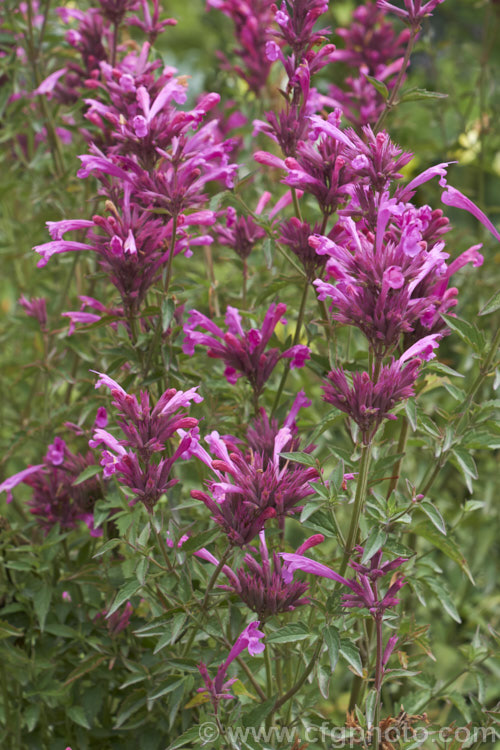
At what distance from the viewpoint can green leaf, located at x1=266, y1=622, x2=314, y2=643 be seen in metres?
1.31

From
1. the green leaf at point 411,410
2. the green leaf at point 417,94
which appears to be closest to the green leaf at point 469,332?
the green leaf at point 411,410

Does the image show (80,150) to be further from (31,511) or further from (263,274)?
(31,511)

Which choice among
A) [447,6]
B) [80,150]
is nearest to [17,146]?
[80,150]

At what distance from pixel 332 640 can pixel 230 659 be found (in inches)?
7.5

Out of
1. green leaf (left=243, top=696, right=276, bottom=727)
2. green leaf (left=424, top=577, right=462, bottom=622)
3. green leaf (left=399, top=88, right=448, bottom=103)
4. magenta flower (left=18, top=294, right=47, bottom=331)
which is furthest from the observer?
magenta flower (left=18, top=294, right=47, bottom=331)

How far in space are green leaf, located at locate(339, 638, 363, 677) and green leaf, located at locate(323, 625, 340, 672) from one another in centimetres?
2

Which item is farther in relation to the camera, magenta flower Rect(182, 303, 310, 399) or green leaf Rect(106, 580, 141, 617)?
magenta flower Rect(182, 303, 310, 399)

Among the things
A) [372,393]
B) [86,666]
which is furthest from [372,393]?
[86,666]

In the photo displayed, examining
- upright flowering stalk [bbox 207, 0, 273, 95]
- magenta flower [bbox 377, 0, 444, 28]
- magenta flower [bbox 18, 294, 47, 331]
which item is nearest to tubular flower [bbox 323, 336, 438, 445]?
magenta flower [bbox 377, 0, 444, 28]

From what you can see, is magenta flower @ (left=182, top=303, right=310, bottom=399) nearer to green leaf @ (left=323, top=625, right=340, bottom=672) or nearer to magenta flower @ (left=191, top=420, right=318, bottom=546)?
magenta flower @ (left=191, top=420, right=318, bottom=546)

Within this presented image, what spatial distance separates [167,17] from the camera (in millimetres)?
2195

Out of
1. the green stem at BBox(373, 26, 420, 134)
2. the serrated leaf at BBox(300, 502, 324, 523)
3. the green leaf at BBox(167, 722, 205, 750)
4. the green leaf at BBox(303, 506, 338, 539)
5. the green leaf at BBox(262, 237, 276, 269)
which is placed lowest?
the green leaf at BBox(167, 722, 205, 750)

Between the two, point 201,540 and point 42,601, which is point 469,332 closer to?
point 201,540

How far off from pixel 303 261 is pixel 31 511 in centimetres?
85
